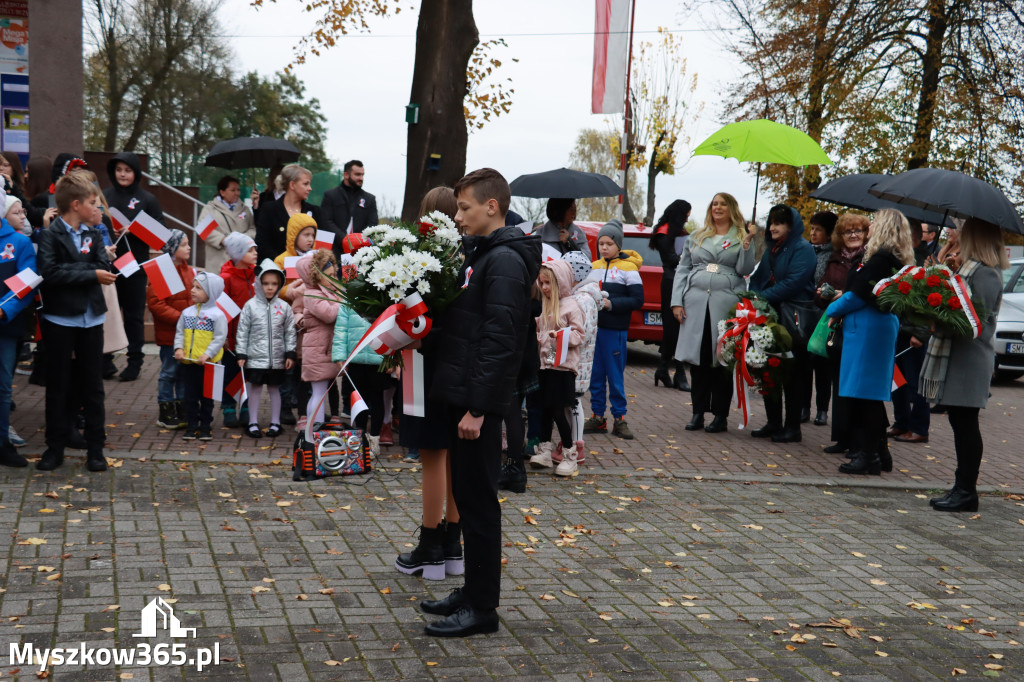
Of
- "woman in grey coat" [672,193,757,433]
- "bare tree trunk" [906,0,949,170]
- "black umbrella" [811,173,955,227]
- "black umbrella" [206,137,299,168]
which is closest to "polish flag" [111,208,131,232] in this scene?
"black umbrella" [206,137,299,168]

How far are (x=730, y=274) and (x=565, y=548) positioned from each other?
465 cm

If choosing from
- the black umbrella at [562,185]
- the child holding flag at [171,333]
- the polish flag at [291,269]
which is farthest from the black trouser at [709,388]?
the child holding flag at [171,333]

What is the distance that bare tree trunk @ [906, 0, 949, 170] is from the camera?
24906 mm

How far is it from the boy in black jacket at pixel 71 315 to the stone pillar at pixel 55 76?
18.9 ft

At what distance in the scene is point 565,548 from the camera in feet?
20.0

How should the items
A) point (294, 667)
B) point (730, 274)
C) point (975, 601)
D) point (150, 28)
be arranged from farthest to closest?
point (150, 28), point (730, 274), point (975, 601), point (294, 667)

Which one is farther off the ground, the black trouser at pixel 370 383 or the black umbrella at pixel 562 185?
the black umbrella at pixel 562 185

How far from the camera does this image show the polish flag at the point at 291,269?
891 centimetres

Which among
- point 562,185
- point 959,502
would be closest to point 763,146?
point 562,185

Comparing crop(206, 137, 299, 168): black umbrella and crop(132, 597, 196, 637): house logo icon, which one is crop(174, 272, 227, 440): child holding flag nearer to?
crop(132, 597, 196, 637): house logo icon

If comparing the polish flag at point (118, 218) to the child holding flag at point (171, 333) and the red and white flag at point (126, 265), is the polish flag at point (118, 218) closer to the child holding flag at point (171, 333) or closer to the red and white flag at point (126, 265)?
the child holding flag at point (171, 333)

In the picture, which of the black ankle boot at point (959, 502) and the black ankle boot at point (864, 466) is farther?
the black ankle boot at point (864, 466)

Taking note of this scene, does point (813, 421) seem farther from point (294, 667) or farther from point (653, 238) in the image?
point (294, 667)

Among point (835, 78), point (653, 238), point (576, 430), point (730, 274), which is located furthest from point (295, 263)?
point (835, 78)
